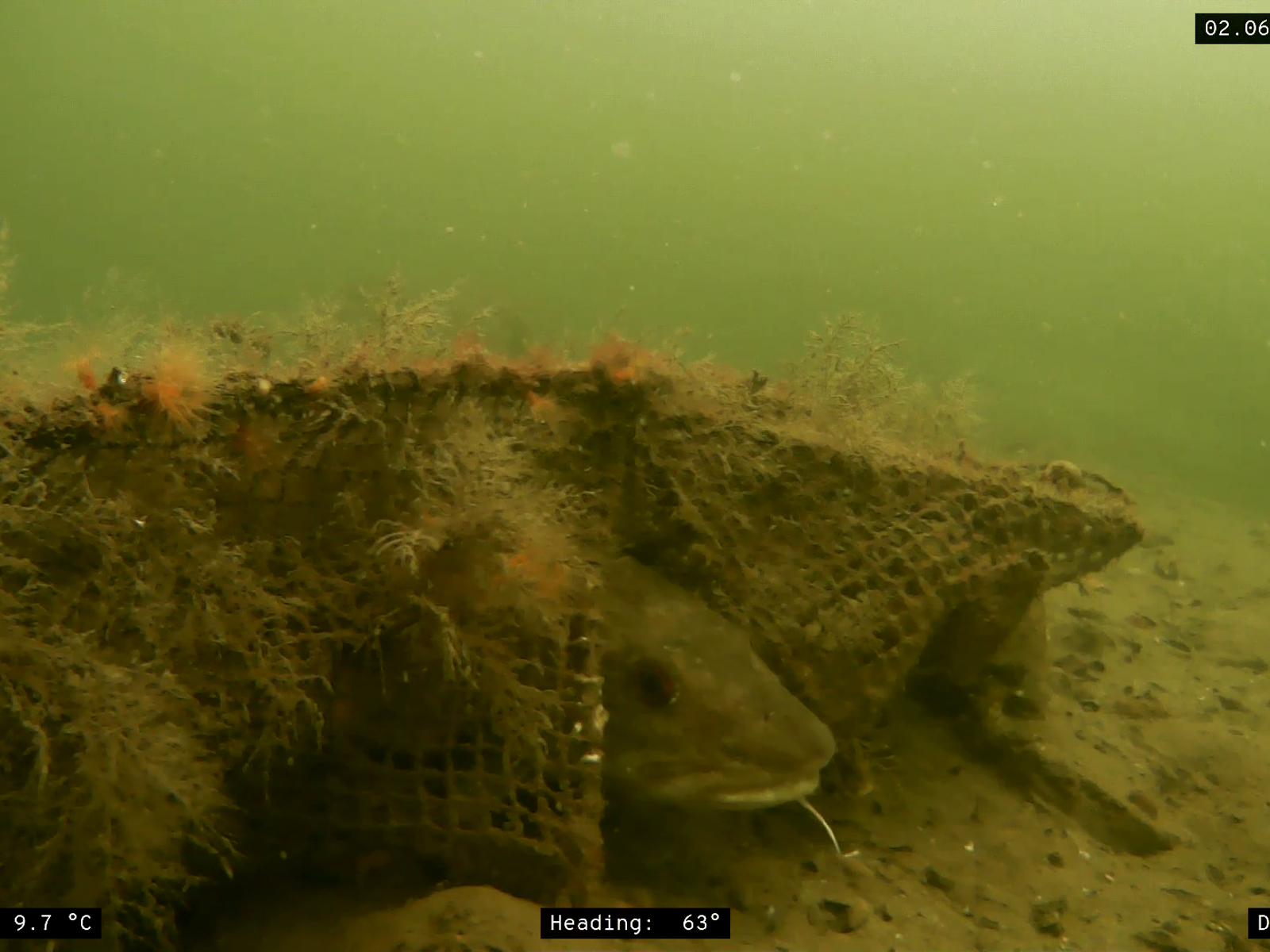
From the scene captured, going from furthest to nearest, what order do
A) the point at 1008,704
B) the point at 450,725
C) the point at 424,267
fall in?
the point at 424,267
the point at 1008,704
the point at 450,725

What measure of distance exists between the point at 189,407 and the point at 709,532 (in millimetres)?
2578

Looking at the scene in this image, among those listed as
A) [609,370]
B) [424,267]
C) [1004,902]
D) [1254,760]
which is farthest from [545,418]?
[424,267]

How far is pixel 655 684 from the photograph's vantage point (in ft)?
11.4

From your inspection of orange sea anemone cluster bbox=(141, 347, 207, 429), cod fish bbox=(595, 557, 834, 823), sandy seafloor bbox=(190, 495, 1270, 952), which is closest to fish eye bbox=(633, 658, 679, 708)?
cod fish bbox=(595, 557, 834, 823)

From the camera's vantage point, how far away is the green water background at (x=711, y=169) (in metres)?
46.5

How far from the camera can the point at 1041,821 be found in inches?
178

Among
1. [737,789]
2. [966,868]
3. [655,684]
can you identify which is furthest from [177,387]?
[966,868]

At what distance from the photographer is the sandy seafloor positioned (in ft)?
9.41

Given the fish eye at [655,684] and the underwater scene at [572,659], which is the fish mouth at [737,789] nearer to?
the underwater scene at [572,659]

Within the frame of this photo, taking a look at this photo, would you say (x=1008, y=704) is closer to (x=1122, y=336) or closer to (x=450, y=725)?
(x=450, y=725)

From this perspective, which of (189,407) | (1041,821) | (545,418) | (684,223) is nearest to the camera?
(189,407)

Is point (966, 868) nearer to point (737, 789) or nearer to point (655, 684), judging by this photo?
point (737, 789)

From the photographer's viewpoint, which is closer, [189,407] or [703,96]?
[189,407]

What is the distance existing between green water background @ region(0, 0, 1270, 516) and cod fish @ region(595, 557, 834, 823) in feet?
74.1
